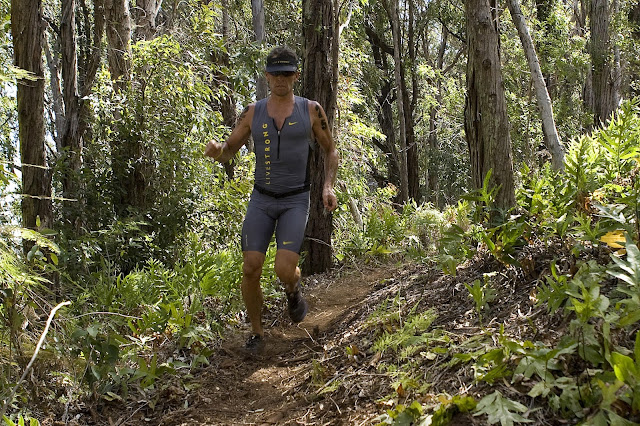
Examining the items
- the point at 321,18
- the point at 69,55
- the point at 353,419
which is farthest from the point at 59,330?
the point at 69,55

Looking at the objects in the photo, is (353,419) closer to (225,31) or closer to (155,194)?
(155,194)

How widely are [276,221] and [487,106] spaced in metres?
2.03

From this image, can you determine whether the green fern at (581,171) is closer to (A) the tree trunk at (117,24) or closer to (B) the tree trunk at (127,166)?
(B) the tree trunk at (127,166)

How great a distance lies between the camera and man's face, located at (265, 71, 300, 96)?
15.2 ft

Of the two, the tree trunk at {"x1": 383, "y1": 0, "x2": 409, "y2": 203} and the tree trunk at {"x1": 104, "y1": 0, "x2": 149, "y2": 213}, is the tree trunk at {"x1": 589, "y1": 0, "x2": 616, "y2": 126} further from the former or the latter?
the tree trunk at {"x1": 104, "y1": 0, "x2": 149, "y2": 213}

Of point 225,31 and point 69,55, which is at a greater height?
point 225,31

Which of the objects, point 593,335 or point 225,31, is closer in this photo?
point 593,335

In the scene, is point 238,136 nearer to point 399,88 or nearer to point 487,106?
point 487,106

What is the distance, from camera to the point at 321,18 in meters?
7.68

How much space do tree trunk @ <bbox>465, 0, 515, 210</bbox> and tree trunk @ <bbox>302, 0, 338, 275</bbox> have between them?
316 cm

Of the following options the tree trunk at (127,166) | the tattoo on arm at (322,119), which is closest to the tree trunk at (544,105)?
the tattoo on arm at (322,119)

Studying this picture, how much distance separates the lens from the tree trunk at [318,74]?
25.2 feet

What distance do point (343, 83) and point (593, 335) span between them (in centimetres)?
1003

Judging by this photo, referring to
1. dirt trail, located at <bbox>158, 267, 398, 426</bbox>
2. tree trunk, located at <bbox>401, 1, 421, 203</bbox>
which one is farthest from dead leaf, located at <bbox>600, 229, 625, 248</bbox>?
tree trunk, located at <bbox>401, 1, 421, 203</bbox>
